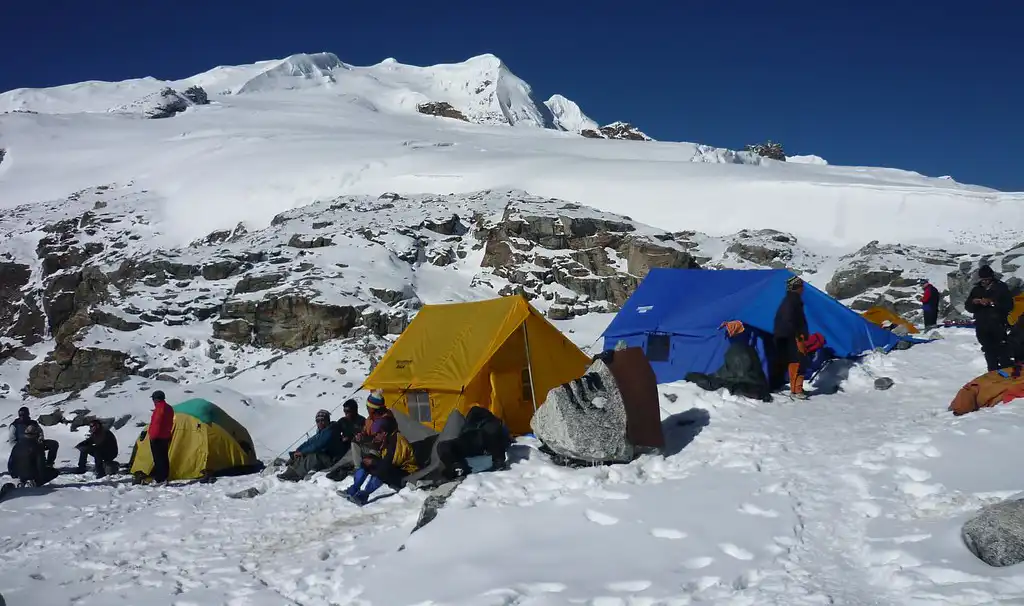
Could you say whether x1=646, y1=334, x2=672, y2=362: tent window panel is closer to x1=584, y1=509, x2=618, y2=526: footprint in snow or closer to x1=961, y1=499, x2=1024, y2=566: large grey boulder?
x1=584, y1=509, x2=618, y2=526: footprint in snow

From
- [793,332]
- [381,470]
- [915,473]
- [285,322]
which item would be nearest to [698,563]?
[915,473]

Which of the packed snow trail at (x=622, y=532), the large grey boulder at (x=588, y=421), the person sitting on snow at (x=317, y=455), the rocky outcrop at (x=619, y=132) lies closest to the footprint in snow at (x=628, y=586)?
the packed snow trail at (x=622, y=532)

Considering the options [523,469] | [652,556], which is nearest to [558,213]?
[523,469]

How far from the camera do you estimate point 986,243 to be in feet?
111

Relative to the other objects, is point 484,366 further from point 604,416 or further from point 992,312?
point 992,312

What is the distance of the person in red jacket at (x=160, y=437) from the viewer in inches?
452

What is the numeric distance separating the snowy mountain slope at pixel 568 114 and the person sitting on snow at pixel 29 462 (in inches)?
6328

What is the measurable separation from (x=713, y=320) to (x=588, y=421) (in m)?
5.57

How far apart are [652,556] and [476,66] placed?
157 metres

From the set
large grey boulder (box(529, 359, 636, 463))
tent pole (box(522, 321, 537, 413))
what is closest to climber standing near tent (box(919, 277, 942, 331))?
tent pole (box(522, 321, 537, 413))

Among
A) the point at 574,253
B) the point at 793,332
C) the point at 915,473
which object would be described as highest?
the point at 574,253

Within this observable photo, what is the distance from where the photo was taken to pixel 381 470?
29.5 feet

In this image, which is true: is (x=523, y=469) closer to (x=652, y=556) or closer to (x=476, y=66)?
(x=652, y=556)

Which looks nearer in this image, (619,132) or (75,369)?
(75,369)
